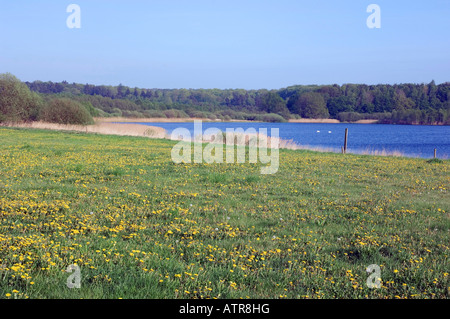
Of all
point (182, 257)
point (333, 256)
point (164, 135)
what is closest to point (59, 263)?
point (182, 257)

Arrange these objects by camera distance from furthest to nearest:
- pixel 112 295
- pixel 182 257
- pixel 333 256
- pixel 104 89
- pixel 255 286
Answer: pixel 104 89, pixel 333 256, pixel 182 257, pixel 255 286, pixel 112 295

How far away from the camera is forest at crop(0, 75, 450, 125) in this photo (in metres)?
132

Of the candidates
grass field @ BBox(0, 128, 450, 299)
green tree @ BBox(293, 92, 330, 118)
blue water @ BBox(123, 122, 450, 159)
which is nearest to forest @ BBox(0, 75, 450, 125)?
green tree @ BBox(293, 92, 330, 118)

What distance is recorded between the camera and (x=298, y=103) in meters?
161

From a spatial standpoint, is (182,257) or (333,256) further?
(333,256)

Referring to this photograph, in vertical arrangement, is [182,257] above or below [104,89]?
below

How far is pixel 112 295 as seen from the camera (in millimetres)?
4566

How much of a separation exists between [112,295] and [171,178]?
9440 millimetres

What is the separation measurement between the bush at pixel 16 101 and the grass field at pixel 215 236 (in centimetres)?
4924

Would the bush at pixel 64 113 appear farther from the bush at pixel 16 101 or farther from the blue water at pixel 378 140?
the blue water at pixel 378 140

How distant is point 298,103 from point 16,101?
4819 inches

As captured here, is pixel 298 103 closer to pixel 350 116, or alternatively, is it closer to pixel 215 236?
pixel 350 116

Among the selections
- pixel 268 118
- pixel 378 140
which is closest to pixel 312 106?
pixel 268 118
